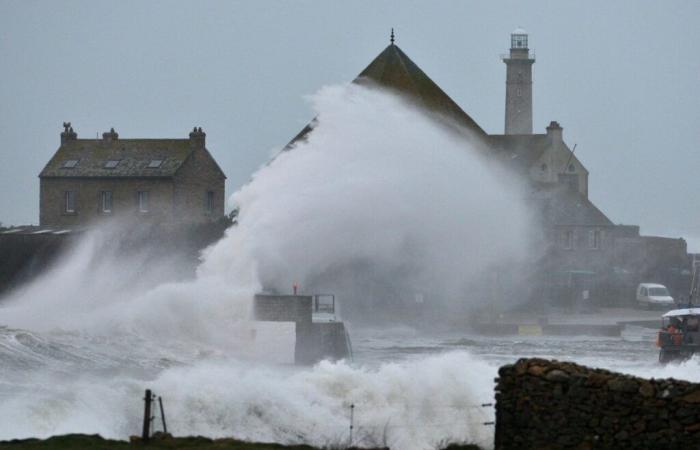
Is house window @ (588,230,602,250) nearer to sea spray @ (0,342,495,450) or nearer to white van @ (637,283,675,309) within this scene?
white van @ (637,283,675,309)

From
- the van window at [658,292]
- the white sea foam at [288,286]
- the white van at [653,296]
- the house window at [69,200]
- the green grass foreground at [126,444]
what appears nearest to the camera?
the green grass foreground at [126,444]

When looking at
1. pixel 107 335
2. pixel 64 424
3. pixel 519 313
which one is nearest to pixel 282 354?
pixel 107 335

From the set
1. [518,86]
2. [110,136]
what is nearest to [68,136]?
[110,136]

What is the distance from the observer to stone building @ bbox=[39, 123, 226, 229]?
70562 millimetres

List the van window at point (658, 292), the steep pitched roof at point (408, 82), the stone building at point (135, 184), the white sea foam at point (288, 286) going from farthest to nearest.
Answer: the van window at point (658, 292) < the stone building at point (135, 184) < the steep pitched roof at point (408, 82) < the white sea foam at point (288, 286)

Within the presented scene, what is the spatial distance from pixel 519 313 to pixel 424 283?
207 inches

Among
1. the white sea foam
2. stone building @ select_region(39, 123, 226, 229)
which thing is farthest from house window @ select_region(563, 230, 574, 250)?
stone building @ select_region(39, 123, 226, 229)

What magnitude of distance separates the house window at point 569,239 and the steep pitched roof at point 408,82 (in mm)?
7902

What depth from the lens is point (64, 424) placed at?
25.8 meters

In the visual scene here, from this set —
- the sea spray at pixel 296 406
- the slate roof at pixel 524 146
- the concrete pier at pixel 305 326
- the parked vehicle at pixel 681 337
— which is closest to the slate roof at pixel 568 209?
the slate roof at pixel 524 146

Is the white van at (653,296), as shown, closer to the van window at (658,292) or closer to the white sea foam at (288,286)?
the van window at (658,292)

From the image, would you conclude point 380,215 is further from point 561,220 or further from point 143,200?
point 561,220

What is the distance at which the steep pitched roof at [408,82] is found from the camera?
68.8 meters

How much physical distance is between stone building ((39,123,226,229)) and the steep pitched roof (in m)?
6.38
